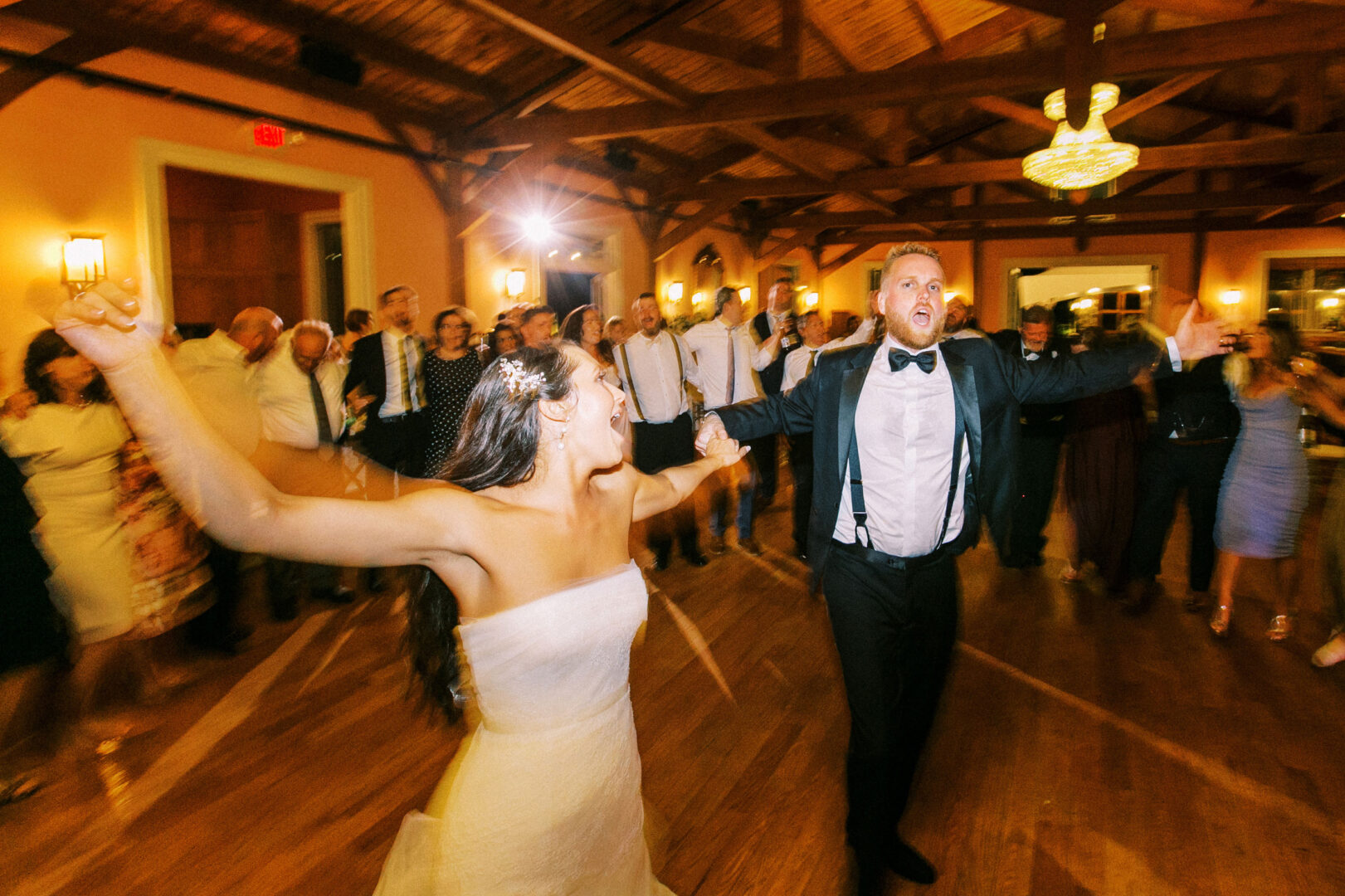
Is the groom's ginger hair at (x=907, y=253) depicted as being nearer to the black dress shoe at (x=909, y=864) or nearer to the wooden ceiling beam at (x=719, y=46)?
the black dress shoe at (x=909, y=864)

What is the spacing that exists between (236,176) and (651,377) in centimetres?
334

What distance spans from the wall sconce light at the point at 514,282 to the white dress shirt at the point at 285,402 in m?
3.67

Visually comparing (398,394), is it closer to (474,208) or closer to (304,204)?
(474,208)

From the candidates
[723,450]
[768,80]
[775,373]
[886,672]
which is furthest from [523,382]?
[768,80]

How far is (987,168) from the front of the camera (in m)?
9.34

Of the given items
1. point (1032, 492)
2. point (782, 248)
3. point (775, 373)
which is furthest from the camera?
point (782, 248)

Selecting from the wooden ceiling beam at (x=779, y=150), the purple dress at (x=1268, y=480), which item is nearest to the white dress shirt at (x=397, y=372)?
the wooden ceiling beam at (x=779, y=150)

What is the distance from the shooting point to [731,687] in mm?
3111

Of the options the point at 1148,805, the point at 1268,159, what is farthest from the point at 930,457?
the point at 1268,159

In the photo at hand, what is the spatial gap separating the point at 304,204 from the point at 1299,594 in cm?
799

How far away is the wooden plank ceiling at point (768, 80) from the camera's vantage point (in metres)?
4.87

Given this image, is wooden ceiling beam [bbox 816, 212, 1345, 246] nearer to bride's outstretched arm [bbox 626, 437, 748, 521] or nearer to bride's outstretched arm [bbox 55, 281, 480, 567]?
bride's outstretched arm [bbox 626, 437, 748, 521]

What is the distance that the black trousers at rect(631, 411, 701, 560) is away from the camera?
15.0 ft

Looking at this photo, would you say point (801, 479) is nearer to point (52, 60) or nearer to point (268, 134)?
point (268, 134)
